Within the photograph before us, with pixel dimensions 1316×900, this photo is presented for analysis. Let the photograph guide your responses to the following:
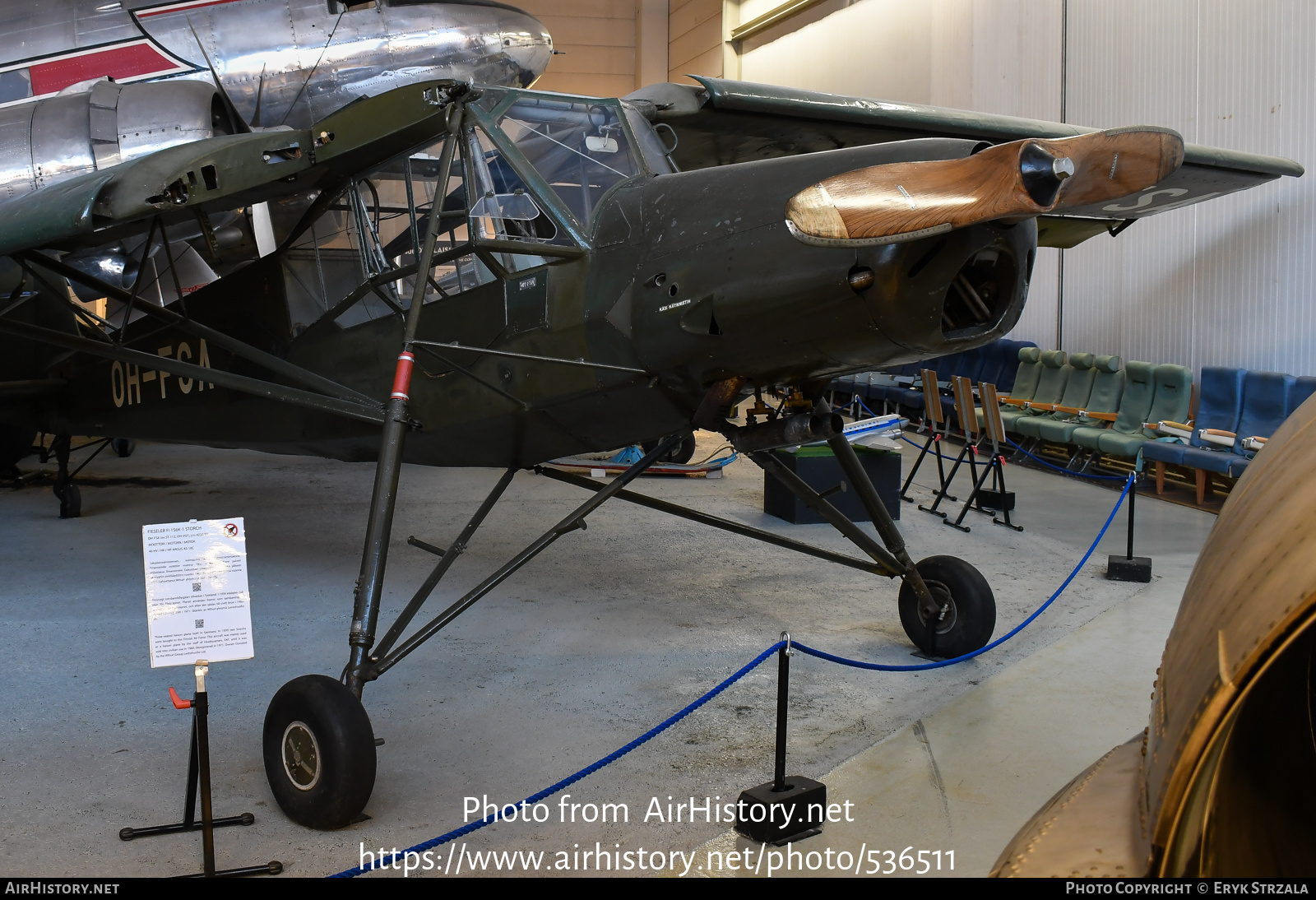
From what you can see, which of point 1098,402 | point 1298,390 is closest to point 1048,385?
point 1098,402

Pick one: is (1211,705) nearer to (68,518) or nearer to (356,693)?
(356,693)

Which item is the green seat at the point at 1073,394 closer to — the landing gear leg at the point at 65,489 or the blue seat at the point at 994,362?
the blue seat at the point at 994,362

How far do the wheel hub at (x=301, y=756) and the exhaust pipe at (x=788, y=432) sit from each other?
2132 mm

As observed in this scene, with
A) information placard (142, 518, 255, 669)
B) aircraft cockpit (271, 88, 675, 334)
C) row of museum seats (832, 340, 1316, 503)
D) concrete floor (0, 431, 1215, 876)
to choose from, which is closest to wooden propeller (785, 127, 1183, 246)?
aircraft cockpit (271, 88, 675, 334)

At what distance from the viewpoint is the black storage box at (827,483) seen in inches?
366

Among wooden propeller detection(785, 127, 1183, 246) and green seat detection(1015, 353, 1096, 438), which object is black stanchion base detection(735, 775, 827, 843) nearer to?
wooden propeller detection(785, 127, 1183, 246)

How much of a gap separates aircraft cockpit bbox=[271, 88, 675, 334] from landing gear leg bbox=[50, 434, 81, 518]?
4883 mm

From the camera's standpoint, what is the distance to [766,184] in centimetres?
399

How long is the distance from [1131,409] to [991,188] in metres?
9.47

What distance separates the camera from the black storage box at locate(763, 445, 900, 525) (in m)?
9.30

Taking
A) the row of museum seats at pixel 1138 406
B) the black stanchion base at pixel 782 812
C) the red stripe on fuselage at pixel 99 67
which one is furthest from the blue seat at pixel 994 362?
the black stanchion base at pixel 782 812

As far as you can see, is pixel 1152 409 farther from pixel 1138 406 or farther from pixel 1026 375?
pixel 1026 375

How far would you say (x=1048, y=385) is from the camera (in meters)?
13.3
